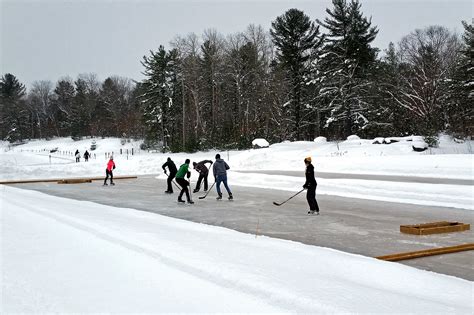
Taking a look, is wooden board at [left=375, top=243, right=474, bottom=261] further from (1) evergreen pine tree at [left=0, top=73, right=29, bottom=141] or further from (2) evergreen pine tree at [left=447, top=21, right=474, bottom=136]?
(1) evergreen pine tree at [left=0, top=73, right=29, bottom=141]

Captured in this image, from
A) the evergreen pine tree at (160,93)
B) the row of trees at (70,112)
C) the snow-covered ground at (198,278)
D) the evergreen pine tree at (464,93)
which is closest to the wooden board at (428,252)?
the snow-covered ground at (198,278)

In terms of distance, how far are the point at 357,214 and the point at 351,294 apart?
8.29m

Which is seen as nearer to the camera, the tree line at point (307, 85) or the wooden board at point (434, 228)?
the wooden board at point (434, 228)

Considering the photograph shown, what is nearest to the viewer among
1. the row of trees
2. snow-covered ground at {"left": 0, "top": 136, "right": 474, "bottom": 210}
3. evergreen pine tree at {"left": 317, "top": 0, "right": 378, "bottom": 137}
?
snow-covered ground at {"left": 0, "top": 136, "right": 474, "bottom": 210}

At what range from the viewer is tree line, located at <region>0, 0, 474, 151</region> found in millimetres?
45719

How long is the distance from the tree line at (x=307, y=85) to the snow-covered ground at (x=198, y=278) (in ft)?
91.1

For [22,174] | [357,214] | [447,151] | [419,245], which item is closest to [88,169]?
[22,174]

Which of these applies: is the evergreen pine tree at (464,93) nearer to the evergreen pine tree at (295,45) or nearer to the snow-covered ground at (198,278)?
the evergreen pine tree at (295,45)

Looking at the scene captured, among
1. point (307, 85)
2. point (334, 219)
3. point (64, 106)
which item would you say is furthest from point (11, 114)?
point (334, 219)

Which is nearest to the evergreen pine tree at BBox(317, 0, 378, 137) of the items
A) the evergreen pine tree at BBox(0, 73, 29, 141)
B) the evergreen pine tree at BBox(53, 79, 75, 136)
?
the evergreen pine tree at BBox(53, 79, 75, 136)

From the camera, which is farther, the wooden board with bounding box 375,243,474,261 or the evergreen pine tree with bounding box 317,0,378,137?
the evergreen pine tree with bounding box 317,0,378,137

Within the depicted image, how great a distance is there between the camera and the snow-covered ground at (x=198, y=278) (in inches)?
185

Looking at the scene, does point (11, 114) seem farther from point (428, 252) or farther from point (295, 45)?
point (428, 252)

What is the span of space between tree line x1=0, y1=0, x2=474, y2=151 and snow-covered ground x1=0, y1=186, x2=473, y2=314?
27779 mm
